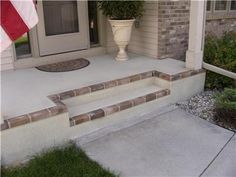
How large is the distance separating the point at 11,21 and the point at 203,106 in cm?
255

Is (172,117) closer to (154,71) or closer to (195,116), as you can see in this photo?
(195,116)

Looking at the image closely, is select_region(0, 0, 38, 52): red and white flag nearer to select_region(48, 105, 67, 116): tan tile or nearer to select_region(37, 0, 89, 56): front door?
select_region(48, 105, 67, 116): tan tile

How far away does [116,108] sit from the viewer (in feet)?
10.1

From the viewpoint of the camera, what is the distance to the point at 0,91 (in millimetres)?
3092

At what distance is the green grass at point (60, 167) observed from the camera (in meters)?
2.31

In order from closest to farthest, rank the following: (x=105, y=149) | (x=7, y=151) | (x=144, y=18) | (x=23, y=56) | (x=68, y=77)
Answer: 1. (x=7, y=151)
2. (x=105, y=149)
3. (x=68, y=77)
4. (x=23, y=56)
5. (x=144, y=18)

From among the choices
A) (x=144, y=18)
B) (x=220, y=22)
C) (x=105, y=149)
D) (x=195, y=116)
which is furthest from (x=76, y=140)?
(x=220, y=22)

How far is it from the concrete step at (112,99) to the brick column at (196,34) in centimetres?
58

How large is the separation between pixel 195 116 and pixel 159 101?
461 millimetres

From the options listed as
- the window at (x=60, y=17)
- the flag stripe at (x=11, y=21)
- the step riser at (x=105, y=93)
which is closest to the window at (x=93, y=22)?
the window at (x=60, y=17)

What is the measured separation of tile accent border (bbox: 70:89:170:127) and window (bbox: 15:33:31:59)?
1.68m

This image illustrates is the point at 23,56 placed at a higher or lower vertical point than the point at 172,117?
higher

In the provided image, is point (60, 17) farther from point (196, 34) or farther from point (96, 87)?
point (196, 34)

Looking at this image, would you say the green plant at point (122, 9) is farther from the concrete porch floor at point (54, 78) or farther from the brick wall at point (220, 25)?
the brick wall at point (220, 25)
